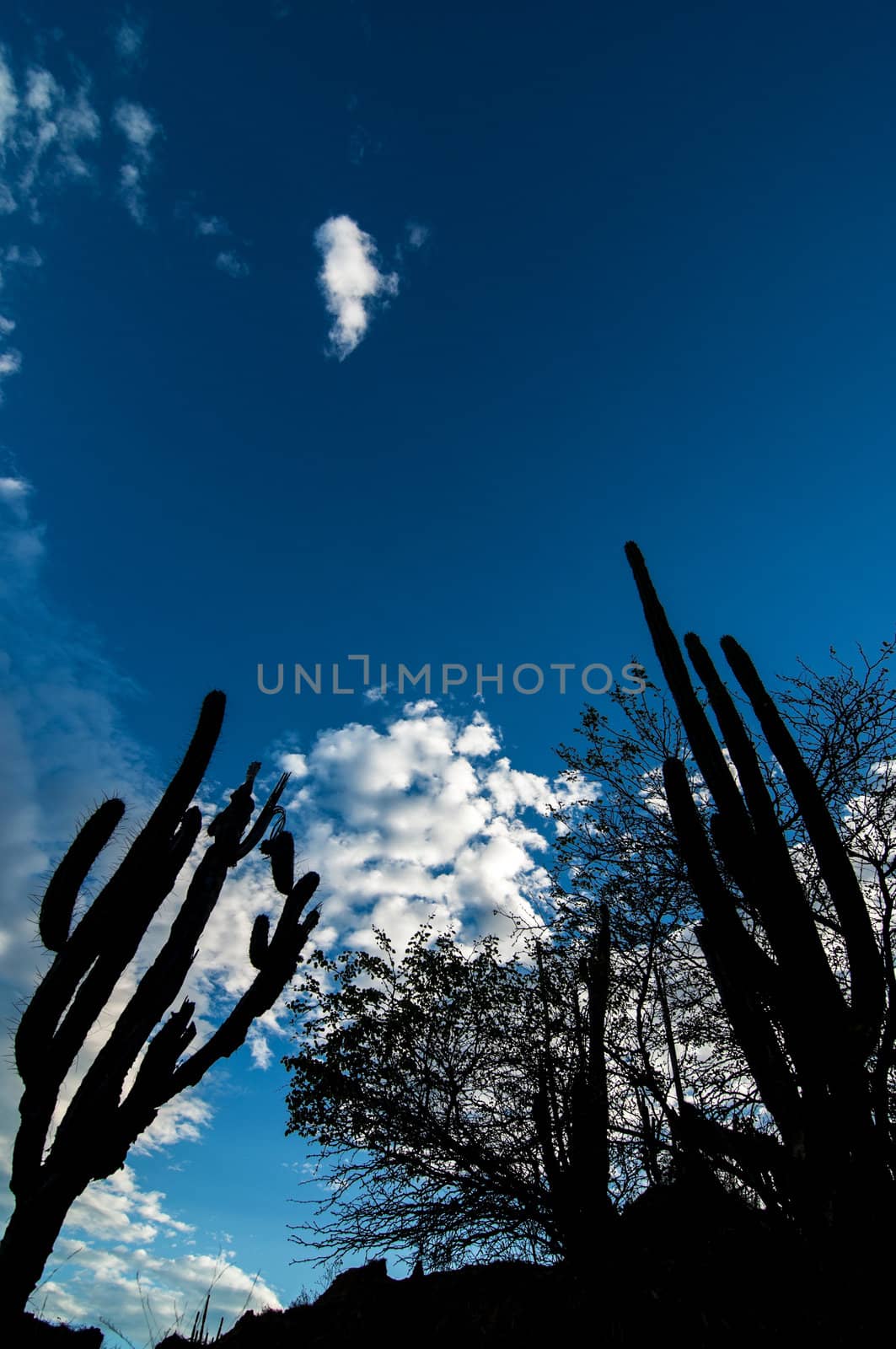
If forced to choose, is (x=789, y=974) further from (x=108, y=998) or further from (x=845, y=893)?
(x=108, y=998)

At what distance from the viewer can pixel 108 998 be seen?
5.06m

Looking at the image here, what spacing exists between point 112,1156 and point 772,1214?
17.0 feet

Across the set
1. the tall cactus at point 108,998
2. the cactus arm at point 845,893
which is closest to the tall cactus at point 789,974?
the cactus arm at point 845,893

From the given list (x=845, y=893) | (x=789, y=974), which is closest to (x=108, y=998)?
(x=789, y=974)

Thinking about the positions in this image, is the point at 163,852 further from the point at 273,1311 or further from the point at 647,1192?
the point at 647,1192

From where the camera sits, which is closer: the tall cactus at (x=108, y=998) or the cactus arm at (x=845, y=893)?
the tall cactus at (x=108, y=998)

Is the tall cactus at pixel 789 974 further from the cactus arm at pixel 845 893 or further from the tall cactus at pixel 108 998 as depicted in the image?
the tall cactus at pixel 108 998

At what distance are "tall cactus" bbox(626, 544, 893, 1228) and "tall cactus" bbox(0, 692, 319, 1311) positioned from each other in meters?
3.79

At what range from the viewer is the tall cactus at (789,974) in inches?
168

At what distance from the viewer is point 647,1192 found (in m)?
8.32

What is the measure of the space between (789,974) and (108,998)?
5165 millimetres

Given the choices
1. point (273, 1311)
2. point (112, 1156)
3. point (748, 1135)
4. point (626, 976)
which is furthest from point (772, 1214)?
point (273, 1311)

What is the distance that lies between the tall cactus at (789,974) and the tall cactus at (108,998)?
3.79 meters

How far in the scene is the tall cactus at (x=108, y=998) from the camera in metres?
4.34
